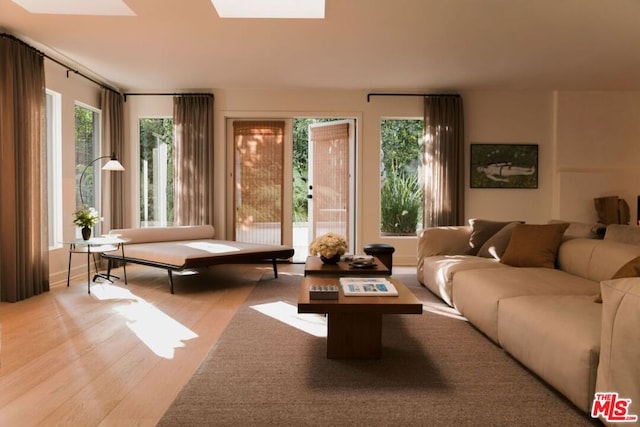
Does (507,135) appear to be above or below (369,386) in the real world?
above

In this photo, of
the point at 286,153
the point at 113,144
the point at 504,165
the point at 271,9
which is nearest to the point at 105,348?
the point at 271,9

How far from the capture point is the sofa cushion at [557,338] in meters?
1.79

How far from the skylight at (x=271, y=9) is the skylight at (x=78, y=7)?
0.81 meters

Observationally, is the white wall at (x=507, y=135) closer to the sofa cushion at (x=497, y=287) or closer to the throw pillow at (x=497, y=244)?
the throw pillow at (x=497, y=244)

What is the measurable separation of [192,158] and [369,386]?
4814 millimetres

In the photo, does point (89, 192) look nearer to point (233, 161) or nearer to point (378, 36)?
point (233, 161)

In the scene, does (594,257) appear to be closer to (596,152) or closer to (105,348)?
(105,348)

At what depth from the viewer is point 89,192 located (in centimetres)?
570

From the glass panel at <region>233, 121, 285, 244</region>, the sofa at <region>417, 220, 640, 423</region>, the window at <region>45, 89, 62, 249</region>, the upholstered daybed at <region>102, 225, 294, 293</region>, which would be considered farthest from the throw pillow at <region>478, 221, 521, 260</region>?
the window at <region>45, 89, 62, 249</region>

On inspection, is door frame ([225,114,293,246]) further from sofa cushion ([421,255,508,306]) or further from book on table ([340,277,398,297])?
book on table ([340,277,398,297])

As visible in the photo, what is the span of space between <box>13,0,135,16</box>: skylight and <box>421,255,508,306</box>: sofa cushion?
3487 millimetres

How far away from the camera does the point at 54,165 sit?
4.99 m

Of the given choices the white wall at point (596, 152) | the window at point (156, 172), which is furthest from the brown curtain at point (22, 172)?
the white wall at point (596, 152)

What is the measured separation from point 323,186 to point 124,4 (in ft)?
12.4
